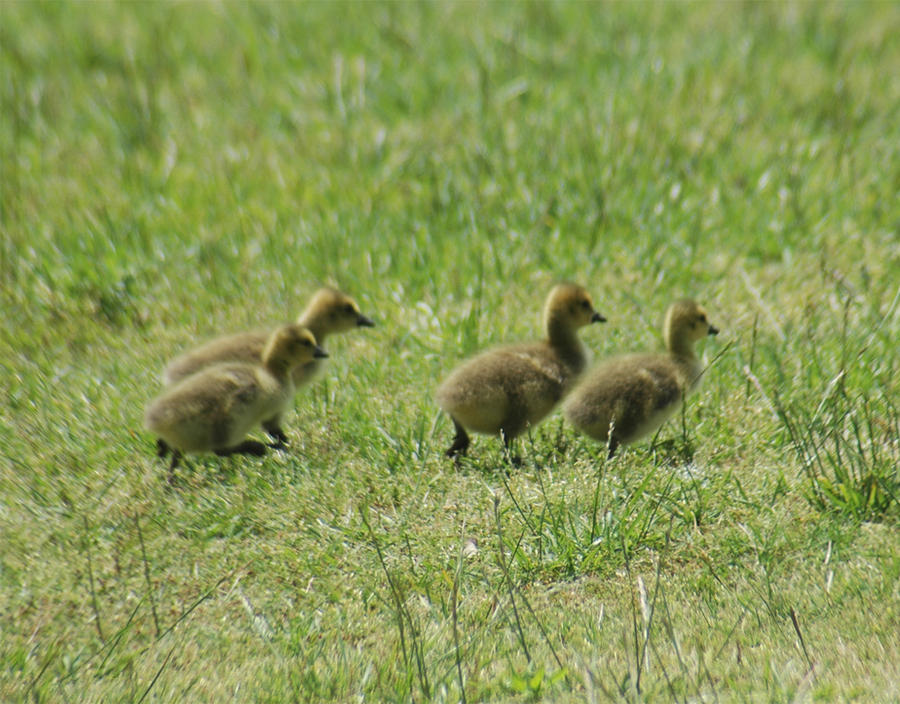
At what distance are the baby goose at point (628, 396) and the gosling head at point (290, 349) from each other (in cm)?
114

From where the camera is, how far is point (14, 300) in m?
6.45

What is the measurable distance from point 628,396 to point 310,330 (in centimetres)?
165

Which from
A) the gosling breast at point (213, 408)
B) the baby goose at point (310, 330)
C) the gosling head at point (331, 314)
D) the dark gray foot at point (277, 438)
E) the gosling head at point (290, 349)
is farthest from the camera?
the gosling head at point (331, 314)

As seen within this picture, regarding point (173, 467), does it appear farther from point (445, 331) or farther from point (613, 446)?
point (613, 446)

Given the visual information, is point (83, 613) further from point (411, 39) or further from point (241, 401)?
point (411, 39)

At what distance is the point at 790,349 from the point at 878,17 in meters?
4.79

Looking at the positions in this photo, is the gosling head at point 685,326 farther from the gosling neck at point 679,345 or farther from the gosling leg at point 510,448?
the gosling leg at point 510,448

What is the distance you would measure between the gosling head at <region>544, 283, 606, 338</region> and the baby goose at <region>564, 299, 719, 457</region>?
26 cm

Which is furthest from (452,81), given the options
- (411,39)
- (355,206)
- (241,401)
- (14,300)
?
(241,401)

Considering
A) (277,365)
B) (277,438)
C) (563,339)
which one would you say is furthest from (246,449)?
(563,339)

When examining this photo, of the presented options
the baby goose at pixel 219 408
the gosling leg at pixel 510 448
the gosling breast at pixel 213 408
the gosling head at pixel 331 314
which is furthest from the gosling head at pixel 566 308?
the gosling breast at pixel 213 408

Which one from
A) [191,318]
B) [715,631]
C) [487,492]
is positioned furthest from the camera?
[191,318]

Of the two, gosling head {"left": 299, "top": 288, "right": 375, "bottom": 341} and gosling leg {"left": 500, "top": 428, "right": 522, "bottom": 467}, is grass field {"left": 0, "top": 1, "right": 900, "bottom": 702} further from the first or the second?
gosling head {"left": 299, "top": 288, "right": 375, "bottom": 341}

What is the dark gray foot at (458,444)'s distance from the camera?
5.04 meters
